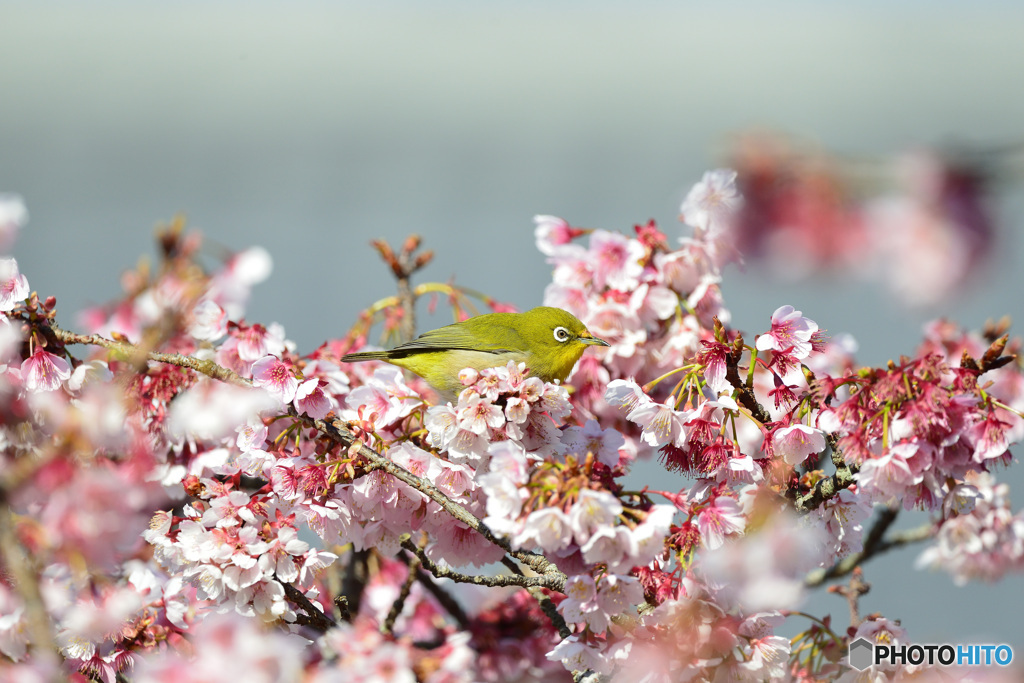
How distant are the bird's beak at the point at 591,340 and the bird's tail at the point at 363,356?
1.91 ft

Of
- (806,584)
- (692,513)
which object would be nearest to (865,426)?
(692,513)

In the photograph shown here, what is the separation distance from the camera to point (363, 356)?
7.72 ft

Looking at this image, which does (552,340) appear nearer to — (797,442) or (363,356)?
(363,356)

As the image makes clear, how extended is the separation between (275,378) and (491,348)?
1.05 meters

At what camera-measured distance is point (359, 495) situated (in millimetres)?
1612

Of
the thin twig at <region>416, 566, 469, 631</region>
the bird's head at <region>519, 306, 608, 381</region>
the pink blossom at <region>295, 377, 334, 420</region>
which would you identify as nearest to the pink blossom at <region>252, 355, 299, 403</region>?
the pink blossom at <region>295, 377, 334, 420</region>

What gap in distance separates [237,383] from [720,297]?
46.0 inches

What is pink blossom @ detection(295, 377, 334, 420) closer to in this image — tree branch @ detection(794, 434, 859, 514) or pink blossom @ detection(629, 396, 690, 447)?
pink blossom @ detection(629, 396, 690, 447)

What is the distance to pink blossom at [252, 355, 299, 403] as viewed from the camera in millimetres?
1691

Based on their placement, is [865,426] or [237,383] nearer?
[865,426]

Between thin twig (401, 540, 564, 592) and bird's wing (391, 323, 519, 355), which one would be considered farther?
bird's wing (391, 323, 519, 355)

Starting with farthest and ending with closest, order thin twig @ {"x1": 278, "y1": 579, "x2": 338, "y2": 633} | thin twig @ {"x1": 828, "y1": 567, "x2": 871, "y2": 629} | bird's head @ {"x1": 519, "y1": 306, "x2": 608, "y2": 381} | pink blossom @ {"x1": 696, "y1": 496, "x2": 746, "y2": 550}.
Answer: bird's head @ {"x1": 519, "y1": 306, "x2": 608, "y2": 381}
thin twig @ {"x1": 828, "y1": 567, "x2": 871, "y2": 629}
thin twig @ {"x1": 278, "y1": 579, "x2": 338, "y2": 633}
pink blossom @ {"x1": 696, "y1": 496, "x2": 746, "y2": 550}

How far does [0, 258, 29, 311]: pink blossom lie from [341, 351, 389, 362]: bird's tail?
0.84 meters

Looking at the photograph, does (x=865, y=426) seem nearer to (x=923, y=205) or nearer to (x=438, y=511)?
(x=923, y=205)
